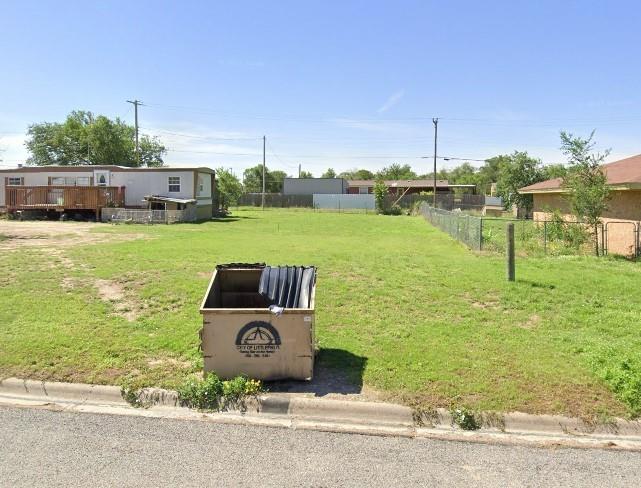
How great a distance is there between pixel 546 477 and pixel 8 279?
9.12 m

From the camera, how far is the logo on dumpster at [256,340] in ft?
15.7

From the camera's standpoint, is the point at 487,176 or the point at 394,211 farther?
the point at 487,176

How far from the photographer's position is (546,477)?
3.36m

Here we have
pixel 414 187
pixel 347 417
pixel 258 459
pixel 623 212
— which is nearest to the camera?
pixel 258 459

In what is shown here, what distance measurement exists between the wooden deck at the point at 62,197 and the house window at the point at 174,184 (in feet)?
9.68

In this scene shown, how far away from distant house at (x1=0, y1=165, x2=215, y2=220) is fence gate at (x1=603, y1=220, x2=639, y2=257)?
72.9ft

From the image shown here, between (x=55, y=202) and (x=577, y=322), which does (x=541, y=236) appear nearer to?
(x=577, y=322)

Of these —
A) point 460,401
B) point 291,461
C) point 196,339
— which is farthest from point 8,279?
point 460,401

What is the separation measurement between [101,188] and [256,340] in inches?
1099

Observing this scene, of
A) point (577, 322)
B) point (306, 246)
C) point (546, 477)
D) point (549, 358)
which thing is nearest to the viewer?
point (546, 477)

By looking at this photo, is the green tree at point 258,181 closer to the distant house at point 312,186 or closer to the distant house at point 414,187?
the distant house at point 414,187

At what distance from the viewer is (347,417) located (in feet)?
14.2

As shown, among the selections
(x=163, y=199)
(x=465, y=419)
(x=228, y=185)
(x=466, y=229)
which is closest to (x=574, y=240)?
(x=466, y=229)

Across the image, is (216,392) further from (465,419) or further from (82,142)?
(82,142)
